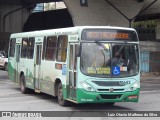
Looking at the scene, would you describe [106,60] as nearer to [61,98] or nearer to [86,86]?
[86,86]

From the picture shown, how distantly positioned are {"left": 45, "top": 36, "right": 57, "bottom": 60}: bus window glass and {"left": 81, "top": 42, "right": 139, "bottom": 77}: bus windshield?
235 cm

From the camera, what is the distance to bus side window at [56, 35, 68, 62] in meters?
15.1

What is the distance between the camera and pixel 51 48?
16.4 m

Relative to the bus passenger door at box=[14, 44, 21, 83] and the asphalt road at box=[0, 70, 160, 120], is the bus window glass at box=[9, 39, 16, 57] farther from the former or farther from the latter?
the asphalt road at box=[0, 70, 160, 120]

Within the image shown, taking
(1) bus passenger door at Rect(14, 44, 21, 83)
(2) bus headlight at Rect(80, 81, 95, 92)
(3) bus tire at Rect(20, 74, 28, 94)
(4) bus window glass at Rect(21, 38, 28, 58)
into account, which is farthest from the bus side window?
(1) bus passenger door at Rect(14, 44, 21, 83)

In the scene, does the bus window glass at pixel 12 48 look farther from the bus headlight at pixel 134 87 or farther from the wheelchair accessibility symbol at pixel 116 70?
the bus headlight at pixel 134 87

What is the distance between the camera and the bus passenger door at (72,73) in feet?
46.4

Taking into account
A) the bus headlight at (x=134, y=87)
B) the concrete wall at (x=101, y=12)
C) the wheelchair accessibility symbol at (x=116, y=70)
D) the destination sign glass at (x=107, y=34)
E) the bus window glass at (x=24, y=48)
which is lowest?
the bus headlight at (x=134, y=87)

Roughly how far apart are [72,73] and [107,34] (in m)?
1.61

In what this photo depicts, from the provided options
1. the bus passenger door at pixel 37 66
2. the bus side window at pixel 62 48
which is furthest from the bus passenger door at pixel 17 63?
the bus side window at pixel 62 48

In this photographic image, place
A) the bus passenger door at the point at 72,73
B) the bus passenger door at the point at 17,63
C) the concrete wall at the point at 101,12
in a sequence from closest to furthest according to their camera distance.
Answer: the bus passenger door at the point at 72,73 < the bus passenger door at the point at 17,63 < the concrete wall at the point at 101,12

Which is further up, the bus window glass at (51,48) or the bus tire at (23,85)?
the bus window glass at (51,48)

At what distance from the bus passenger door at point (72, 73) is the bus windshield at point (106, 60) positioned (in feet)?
1.45

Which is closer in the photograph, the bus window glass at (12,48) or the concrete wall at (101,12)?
the bus window glass at (12,48)
